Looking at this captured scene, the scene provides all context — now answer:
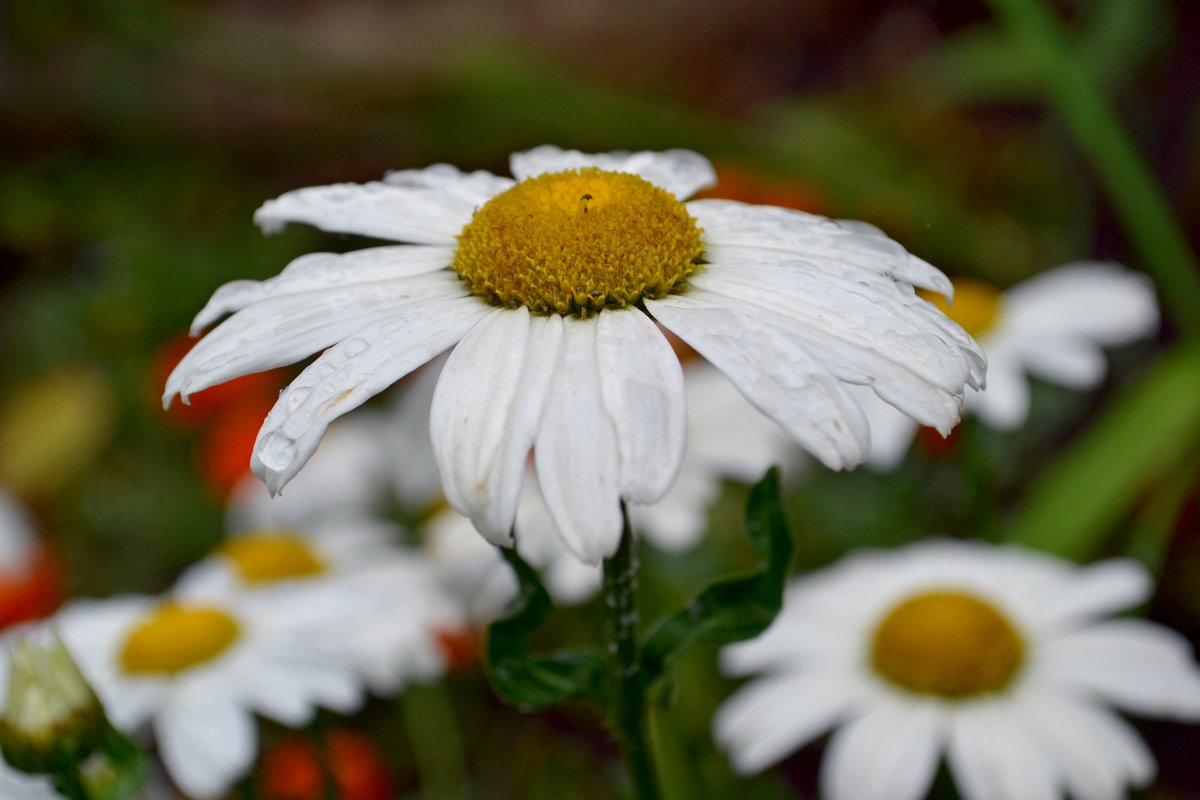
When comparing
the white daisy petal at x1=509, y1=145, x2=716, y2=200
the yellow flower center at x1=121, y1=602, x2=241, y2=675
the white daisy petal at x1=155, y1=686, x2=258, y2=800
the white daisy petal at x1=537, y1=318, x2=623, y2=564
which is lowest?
the white daisy petal at x1=155, y1=686, x2=258, y2=800

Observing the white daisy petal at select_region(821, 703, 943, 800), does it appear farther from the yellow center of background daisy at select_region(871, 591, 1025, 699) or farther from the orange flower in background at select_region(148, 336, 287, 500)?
the orange flower in background at select_region(148, 336, 287, 500)

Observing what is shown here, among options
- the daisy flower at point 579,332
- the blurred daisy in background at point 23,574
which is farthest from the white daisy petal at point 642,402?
the blurred daisy in background at point 23,574

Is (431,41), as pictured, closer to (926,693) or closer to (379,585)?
(379,585)

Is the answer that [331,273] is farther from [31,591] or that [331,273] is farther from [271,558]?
[31,591]

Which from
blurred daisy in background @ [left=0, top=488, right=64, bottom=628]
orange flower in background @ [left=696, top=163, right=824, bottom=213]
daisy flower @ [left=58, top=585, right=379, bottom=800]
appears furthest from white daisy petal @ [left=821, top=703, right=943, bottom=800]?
blurred daisy in background @ [left=0, top=488, right=64, bottom=628]

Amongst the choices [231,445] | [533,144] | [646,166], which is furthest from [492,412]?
[533,144]
